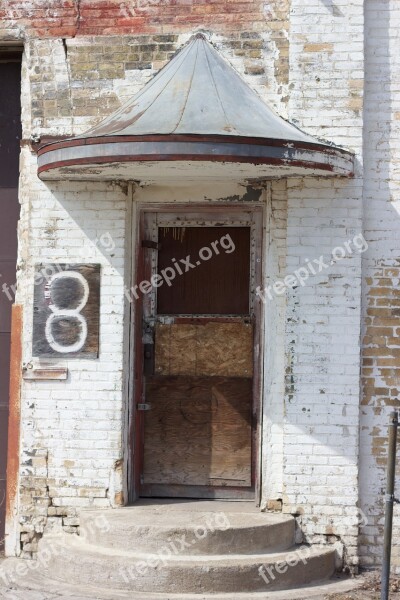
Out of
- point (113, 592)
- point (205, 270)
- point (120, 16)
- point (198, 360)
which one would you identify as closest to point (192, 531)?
point (113, 592)

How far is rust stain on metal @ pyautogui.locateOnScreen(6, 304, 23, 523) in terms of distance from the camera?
6816mm

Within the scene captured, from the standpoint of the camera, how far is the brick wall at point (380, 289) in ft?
21.4

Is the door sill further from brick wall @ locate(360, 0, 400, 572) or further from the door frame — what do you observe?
brick wall @ locate(360, 0, 400, 572)

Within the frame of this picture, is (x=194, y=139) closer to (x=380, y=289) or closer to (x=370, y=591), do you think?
(x=380, y=289)

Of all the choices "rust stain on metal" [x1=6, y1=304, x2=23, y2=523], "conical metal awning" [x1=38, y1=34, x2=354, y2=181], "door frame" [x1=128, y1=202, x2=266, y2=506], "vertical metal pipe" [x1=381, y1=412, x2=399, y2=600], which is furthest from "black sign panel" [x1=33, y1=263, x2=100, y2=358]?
"vertical metal pipe" [x1=381, y1=412, x2=399, y2=600]

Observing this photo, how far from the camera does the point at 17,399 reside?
6816mm

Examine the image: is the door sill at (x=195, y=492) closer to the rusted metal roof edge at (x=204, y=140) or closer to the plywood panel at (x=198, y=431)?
the plywood panel at (x=198, y=431)

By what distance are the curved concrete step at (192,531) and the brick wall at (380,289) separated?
2.15 ft

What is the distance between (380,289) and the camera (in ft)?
21.5

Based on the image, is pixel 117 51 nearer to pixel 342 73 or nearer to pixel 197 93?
pixel 197 93

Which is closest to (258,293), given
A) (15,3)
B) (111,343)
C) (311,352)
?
(311,352)

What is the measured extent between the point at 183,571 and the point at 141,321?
6.28 ft

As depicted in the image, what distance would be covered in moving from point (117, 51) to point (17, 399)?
2659 mm

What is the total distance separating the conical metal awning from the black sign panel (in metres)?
0.70
